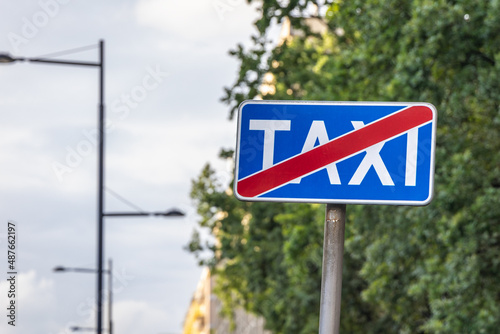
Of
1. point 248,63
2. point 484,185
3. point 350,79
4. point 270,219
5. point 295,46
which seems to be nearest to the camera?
point 484,185

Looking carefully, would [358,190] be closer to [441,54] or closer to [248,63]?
[441,54]

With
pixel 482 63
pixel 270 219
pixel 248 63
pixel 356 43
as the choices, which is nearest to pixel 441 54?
pixel 482 63

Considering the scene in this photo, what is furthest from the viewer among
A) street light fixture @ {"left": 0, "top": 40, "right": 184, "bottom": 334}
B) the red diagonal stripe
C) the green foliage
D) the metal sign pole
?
the green foliage

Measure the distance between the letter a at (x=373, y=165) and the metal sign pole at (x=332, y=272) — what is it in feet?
0.51

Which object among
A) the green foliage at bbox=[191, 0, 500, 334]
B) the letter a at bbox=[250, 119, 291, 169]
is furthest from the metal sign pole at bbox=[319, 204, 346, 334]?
the green foliage at bbox=[191, 0, 500, 334]

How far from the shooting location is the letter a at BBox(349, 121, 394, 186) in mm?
4113

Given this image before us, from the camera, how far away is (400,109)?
4172mm

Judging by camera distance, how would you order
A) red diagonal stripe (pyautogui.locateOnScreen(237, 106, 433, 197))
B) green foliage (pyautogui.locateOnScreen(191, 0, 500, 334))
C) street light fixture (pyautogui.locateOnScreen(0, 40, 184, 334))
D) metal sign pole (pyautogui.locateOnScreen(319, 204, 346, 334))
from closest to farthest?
metal sign pole (pyautogui.locateOnScreen(319, 204, 346, 334)) < red diagonal stripe (pyautogui.locateOnScreen(237, 106, 433, 197)) < street light fixture (pyautogui.locateOnScreen(0, 40, 184, 334)) < green foliage (pyautogui.locateOnScreen(191, 0, 500, 334))

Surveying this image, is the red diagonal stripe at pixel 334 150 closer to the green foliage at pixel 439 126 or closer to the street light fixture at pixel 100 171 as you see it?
the green foliage at pixel 439 126

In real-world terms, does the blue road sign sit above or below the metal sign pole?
above

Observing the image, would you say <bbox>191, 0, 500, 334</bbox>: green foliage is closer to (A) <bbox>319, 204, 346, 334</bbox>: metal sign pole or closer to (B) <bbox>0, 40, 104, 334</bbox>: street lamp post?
(B) <bbox>0, 40, 104, 334</bbox>: street lamp post

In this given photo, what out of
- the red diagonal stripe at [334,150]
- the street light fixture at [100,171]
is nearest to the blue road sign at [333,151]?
the red diagonal stripe at [334,150]

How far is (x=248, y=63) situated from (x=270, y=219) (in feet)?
29.8

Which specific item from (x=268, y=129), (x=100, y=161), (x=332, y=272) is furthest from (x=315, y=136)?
(x=100, y=161)
